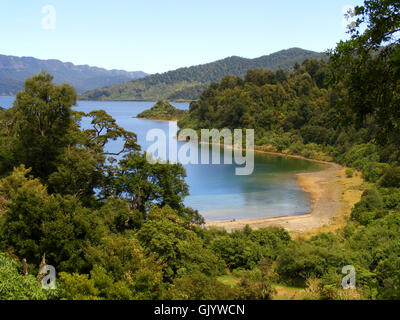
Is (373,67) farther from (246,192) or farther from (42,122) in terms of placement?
(246,192)

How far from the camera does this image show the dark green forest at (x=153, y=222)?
594cm

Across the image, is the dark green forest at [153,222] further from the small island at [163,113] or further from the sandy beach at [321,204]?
the small island at [163,113]

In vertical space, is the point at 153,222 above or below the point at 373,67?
below

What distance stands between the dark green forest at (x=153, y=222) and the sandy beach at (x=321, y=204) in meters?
2.34

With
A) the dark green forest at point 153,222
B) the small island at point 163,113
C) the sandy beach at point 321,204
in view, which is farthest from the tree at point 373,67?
the small island at point 163,113

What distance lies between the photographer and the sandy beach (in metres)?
22.4

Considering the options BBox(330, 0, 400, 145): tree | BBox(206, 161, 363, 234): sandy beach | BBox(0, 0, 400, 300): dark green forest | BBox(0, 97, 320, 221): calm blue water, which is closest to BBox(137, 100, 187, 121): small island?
BBox(0, 97, 320, 221): calm blue water

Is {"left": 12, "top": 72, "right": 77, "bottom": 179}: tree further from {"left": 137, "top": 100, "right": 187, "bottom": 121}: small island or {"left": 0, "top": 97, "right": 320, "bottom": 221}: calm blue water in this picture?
{"left": 137, "top": 100, "right": 187, "bottom": 121}: small island

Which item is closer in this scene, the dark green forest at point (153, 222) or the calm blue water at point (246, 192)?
the dark green forest at point (153, 222)

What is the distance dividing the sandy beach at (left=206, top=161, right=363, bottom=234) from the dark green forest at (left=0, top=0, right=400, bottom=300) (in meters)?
2.34

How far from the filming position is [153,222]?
1282cm

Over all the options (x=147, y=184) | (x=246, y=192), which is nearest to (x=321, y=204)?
(x=246, y=192)

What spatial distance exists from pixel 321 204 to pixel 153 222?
17997mm

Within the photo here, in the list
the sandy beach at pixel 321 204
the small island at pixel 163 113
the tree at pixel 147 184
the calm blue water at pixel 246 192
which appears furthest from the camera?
the small island at pixel 163 113
